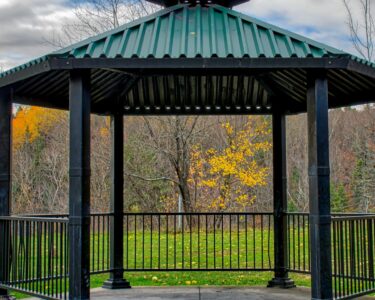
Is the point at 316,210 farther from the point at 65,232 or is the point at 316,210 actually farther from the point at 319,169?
the point at 65,232

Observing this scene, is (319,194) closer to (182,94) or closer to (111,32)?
(111,32)

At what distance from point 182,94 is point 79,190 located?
134 inches

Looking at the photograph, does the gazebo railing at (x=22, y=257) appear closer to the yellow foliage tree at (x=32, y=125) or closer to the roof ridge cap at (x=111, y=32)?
the roof ridge cap at (x=111, y=32)

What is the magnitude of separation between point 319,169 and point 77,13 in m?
17.4

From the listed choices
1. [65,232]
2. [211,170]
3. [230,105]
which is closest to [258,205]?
[211,170]

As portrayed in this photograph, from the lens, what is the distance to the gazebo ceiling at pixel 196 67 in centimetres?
561

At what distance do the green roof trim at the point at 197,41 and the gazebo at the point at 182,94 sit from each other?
1 cm

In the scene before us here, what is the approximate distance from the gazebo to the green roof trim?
0.01m

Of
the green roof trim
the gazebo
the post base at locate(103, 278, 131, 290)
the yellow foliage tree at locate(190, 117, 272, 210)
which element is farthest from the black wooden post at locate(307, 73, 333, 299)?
the yellow foliage tree at locate(190, 117, 272, 210)

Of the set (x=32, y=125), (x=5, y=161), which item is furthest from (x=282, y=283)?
(x=32, y=125)

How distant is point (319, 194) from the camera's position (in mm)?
5719

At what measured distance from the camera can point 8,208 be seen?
23.3ft

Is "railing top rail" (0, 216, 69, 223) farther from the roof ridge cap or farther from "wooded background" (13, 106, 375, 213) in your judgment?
"wooded background" (13, 106, 375, 213)

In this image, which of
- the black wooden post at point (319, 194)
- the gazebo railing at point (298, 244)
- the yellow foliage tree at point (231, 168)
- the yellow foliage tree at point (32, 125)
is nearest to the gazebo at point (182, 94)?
the black wooden post at point (319, 194)
